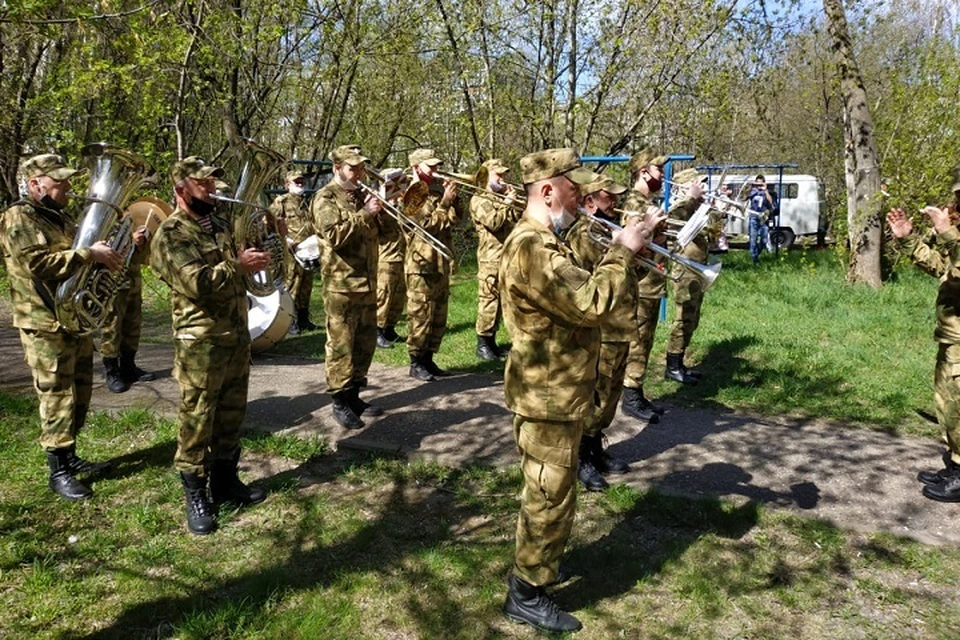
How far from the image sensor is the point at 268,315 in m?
7.29

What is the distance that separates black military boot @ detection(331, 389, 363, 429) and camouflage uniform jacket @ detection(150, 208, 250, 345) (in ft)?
4.88

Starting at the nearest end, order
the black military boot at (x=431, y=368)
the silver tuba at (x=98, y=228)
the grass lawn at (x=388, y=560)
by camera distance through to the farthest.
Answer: the grass lawn at (x=388, y=560), the silver tuba at (x=98, y=228), the black military boot at (x=431, y=368)

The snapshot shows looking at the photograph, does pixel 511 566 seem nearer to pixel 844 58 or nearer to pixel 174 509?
pixel 174 509

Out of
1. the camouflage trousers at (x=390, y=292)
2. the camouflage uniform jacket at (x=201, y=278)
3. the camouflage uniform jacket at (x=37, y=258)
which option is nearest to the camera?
the camouflage uniform jacket at (x=201, y=278)

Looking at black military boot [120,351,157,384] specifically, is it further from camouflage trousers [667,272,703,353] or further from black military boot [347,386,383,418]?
camouflage trousers [667,272,703,353]

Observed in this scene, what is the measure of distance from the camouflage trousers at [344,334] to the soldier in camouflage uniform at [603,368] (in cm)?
176

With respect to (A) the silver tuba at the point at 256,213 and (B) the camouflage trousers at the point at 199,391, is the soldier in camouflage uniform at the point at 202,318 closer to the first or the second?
(B) the camouflage trousers at the point at 199,391

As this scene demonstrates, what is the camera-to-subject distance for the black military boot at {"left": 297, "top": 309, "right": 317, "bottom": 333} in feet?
31.0

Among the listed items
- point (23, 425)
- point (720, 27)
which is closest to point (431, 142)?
point (720, 27)

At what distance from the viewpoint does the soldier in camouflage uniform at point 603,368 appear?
4598mm

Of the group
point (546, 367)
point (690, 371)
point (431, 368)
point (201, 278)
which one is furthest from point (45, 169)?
point (690, 371)

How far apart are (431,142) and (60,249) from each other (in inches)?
470

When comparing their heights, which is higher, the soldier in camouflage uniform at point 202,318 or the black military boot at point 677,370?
the soldier in camouflage uniform at point 202,318

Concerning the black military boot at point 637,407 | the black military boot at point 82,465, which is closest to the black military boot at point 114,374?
the black military boot at point 82,465
